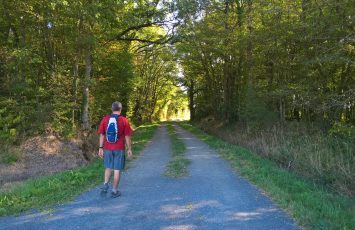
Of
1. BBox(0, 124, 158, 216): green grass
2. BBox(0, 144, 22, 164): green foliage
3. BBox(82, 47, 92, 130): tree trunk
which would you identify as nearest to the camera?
BBox(0, 124, 158, 216): green grass

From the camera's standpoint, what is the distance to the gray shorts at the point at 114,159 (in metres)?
7.52

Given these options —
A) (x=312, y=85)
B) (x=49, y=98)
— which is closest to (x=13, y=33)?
(x=49, y=98)

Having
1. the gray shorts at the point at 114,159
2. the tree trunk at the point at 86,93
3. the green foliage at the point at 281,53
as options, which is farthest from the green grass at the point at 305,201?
the tree trunk at the point at 86,93

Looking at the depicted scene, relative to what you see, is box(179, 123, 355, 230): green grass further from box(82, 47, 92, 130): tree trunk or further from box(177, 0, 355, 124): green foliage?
box(82, 47, 92, 130): tree trunk

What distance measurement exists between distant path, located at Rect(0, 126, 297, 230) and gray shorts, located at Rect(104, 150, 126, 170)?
0.66 m

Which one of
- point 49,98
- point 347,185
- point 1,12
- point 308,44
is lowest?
point 347,185

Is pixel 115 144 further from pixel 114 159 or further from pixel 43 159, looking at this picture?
pixel 43 159

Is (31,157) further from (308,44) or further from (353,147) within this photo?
(308,44)

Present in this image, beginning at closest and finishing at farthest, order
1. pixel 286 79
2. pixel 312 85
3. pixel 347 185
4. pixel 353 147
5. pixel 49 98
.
Result: pixel 347 185
pixel 353 147
pixel 49 98
pixel 312 85
pixel 286 79

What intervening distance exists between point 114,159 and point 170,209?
182cm

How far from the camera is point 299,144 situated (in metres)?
14.2

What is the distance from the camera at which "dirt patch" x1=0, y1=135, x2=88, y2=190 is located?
40.3 feet

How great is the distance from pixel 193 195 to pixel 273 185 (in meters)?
1.88

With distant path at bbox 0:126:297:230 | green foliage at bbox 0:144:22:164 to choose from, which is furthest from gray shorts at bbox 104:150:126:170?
green foliage at bbox 0:144:22:164
